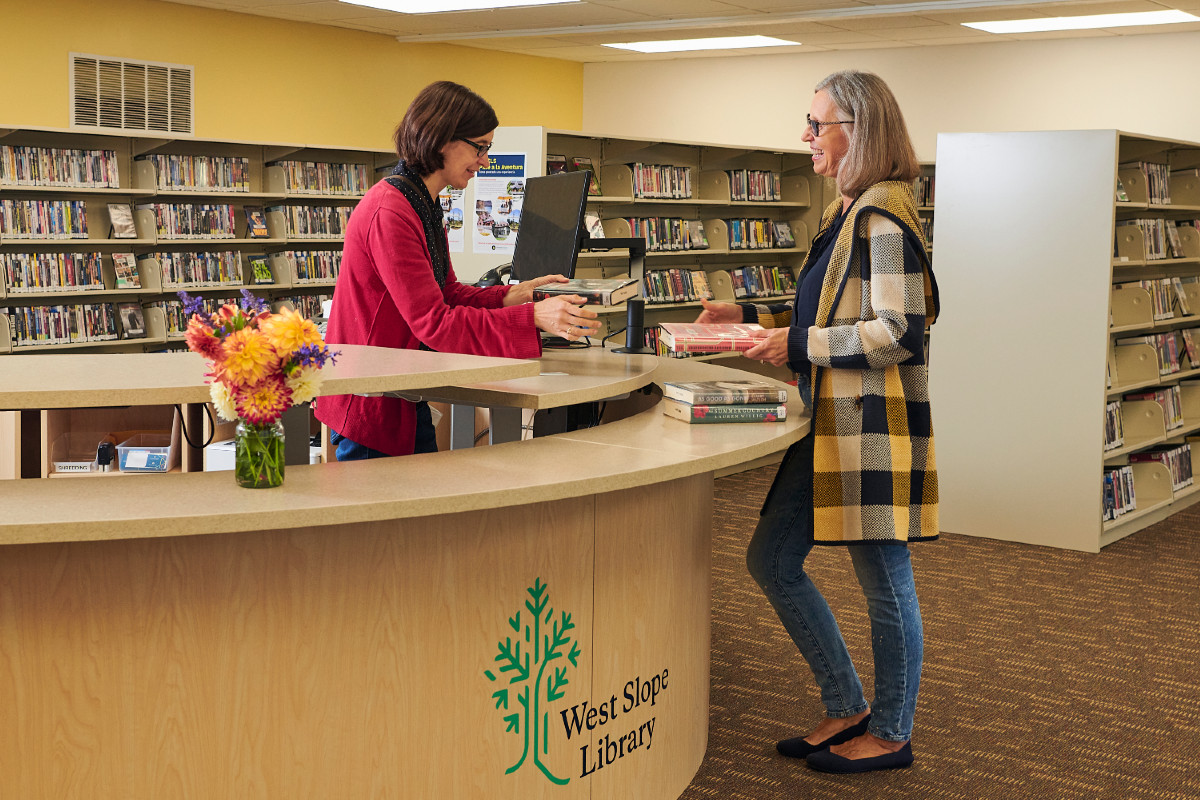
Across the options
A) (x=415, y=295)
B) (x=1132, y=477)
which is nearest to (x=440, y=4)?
(x=1132, y=477)

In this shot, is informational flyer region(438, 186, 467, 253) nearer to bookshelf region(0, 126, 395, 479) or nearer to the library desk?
bookshelf region(0, 126, 395, 479)

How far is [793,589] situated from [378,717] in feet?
3.63

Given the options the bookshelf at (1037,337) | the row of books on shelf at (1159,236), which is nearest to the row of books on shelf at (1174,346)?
the bookshelf at (1037,337)

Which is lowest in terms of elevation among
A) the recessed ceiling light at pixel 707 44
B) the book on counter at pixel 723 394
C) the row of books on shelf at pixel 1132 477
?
the row of books on shelf at pixel 1132 477

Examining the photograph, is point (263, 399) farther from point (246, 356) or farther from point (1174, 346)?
point (1174, 346)

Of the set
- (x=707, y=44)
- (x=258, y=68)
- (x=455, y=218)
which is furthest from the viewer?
(x=707, y=44)

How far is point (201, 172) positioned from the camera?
6465mm

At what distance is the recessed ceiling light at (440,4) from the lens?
8.27 metres

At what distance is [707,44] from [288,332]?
9100mm

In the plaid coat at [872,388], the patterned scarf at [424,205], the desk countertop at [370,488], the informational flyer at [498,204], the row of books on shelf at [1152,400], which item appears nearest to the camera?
the desk countertop at [370,488]


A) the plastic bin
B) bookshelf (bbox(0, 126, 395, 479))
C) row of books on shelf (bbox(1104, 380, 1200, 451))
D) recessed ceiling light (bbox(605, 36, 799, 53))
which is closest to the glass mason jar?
the plastic bin

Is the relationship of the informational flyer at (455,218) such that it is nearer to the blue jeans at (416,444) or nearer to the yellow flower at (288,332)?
the blue jeans at (416,444)

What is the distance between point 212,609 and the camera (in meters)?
1.83

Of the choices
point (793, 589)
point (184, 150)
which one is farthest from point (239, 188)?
point (793, 589)
